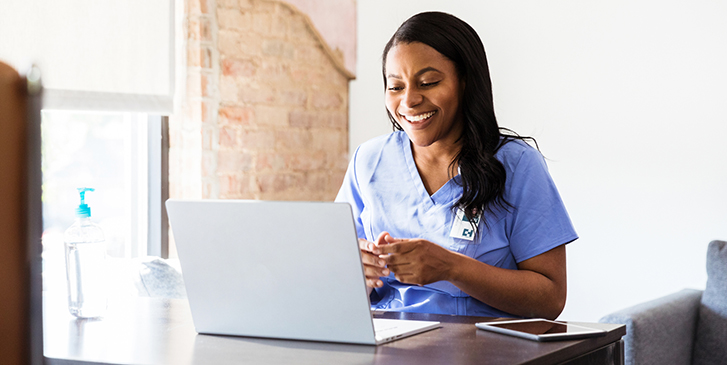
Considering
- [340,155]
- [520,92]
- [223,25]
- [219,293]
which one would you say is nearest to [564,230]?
[219,293]

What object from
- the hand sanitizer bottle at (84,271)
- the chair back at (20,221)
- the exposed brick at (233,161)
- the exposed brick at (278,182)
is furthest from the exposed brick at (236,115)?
the chair back at (20,221)

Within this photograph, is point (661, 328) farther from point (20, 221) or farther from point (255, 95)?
point (20, 221)

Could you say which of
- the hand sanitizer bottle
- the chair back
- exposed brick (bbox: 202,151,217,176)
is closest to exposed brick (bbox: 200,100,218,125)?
exposed brick (bbox: 202,151,217,176)

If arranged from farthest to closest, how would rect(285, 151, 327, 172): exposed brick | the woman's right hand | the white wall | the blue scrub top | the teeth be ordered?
1. rect(285, 151, 327, 172): exposed brick
2. the white wall
3. the teeth
4. the blue scrub top
5. the woman's right hand

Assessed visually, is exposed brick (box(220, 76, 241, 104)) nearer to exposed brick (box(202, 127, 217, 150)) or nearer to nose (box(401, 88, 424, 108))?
exposed brick (box(202, 127, 217, 150))

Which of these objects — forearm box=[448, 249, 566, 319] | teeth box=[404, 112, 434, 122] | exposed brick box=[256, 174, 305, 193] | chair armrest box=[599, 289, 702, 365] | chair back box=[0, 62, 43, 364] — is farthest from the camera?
exposed brick box=[256, 174, 305, 193]

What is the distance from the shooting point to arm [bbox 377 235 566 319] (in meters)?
1.25

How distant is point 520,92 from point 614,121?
1.25ft

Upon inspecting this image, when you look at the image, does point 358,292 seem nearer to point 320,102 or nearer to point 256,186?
point 256,186

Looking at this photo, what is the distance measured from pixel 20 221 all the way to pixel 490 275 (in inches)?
44.0

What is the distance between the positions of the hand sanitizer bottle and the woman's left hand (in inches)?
21.0

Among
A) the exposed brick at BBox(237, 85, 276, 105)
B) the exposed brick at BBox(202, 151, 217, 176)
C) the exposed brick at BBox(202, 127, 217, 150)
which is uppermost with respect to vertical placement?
the exposed brick at BBox(237, 85, 276, 105)

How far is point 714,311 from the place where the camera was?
2277mm

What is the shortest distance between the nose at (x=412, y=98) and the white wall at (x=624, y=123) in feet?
4.15
